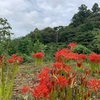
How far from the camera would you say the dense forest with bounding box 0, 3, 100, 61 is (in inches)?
442

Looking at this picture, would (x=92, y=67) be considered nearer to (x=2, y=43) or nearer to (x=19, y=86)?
(x=19, y=86)

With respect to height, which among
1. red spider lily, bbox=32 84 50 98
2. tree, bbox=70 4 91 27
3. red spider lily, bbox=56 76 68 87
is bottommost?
red spider lily, bbox=32 84 50 98

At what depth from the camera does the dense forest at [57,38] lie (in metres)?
11.2

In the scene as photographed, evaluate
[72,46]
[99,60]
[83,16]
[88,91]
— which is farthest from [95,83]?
[83,16]

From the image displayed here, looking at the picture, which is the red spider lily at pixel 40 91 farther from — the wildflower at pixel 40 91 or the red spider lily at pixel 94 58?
the red spider lily at pixel 94 58

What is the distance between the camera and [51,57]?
42.7ft

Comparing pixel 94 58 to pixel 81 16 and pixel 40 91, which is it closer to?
pixel 40 91

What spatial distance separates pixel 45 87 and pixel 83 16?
3990 cm

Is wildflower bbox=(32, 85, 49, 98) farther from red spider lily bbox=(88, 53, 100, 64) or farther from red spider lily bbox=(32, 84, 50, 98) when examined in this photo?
red spider lily bbox=(88, 53, 100, 64)

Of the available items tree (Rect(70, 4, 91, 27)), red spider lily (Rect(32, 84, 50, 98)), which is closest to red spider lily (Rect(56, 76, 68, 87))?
red spider lily (Rect(32, 84, 50, 98))

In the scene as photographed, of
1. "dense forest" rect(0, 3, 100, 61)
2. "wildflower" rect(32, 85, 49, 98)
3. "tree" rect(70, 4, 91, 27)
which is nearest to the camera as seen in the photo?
"wildflower" rect(32, 85, 49, 98)

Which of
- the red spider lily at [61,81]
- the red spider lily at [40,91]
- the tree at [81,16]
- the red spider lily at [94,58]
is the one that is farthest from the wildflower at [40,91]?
the tree at [81,16]

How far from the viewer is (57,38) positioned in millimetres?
26281

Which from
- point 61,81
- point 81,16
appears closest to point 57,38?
point 81,16
